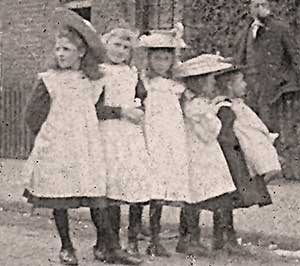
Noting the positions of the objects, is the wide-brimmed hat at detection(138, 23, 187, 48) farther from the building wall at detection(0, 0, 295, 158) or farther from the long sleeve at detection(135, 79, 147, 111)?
the building wall at detection(0, 0, 295, 158)

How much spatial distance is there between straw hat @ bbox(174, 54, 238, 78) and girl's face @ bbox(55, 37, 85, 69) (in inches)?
36.0

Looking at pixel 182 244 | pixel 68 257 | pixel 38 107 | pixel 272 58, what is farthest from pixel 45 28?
pixel 68 257

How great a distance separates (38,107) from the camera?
682cm

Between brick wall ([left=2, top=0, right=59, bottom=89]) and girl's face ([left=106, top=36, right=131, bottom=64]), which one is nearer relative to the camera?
girl's face ([left=106, top=36, right=131, bottom=64])

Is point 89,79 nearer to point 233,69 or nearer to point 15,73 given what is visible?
point 233,69

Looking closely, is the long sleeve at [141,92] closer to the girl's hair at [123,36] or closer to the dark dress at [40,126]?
the girl's hair at [123,36]

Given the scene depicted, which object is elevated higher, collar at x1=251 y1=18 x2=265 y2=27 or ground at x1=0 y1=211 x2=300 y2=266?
collar at x1=251 y1=18 x2=265 y2=27

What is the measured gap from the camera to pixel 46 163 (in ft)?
21.8

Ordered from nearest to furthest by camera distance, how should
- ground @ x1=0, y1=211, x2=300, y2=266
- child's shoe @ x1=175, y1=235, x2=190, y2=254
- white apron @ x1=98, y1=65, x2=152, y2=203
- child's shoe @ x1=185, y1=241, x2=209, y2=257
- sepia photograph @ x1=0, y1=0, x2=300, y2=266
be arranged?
sepia photograph @ x1=0, y1=0, x2=300, y2=266, white apron @ x1=98, y1=65, x2=152, y2=203, ground @ x1=0, y1=211, x2=300, y2=266, child's shoe @ x1=185, y1=241, x2=209, y2=257, child's shoe @ x1=175, y1=235, x2=190, y2=254

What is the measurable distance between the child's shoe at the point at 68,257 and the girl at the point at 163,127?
600 millimetres

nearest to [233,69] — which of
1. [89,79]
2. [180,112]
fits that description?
[180,112]

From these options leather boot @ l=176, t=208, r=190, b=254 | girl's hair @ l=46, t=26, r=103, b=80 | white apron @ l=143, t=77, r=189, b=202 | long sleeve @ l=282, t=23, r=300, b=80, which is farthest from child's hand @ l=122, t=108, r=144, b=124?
long sleeve @ l=282, t=23, r=300, b=80

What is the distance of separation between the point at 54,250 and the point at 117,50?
1619mm

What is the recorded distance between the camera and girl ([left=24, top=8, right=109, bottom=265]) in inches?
262
